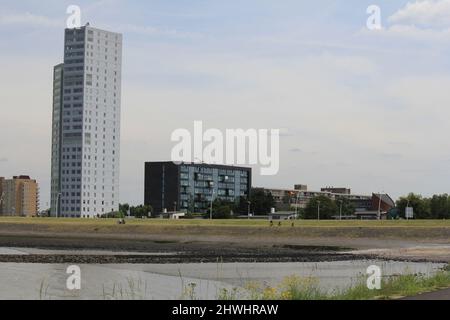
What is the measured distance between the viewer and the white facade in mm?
152125

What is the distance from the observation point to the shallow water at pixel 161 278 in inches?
1187

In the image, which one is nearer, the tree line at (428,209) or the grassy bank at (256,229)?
the grassy bank at (256,229)

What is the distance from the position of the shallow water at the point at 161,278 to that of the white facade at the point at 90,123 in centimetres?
9492

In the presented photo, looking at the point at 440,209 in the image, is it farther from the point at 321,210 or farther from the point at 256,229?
the point at 256,229

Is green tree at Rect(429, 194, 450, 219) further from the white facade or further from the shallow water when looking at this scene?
the shallow water

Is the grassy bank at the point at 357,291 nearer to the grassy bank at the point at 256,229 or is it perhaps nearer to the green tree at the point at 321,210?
the grassy bank at the point at 256,229

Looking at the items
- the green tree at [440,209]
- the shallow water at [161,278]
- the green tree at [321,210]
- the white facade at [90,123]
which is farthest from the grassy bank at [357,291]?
the green tree at [440,209]

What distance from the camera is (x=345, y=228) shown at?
96.8 meters

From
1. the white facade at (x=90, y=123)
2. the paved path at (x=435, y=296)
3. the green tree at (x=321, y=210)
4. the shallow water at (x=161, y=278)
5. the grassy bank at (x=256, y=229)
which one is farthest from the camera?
the green tree at (x=321, y=210)

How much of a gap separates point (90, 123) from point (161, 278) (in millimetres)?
135720

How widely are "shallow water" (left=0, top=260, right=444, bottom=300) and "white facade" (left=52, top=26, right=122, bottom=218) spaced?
9492 centimetres

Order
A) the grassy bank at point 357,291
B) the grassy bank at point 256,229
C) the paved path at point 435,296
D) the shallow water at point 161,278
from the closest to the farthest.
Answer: the paved path at point 435,296, the grassy bank at point 357,291, the shallow water at point 161,278, the grassy bank at point 256,229
